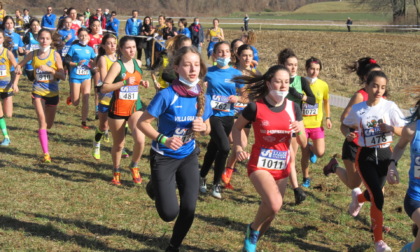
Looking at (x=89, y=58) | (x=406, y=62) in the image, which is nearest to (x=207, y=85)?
(x=89, y=58)

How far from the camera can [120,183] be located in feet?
26.9

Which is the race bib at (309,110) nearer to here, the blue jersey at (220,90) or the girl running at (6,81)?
the blue jersey at (220,90)

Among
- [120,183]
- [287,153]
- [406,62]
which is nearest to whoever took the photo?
[287,153]

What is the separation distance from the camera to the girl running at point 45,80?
8.96m

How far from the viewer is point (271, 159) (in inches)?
216

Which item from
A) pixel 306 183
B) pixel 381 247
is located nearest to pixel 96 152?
pixel 306 183

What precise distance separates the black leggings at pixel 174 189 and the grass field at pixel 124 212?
0.68 meters

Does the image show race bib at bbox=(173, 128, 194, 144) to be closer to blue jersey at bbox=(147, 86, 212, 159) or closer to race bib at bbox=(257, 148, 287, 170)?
blue jersey at bbox=(147, 86, 212, 159)

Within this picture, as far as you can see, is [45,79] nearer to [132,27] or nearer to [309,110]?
[309,110]

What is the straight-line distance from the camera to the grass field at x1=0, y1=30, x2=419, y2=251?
A: 6066 millimetres

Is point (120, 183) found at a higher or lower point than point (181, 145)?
lower

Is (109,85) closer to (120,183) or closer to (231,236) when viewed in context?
(120,183)

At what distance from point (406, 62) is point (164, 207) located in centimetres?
2339

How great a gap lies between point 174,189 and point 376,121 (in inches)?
94.3
